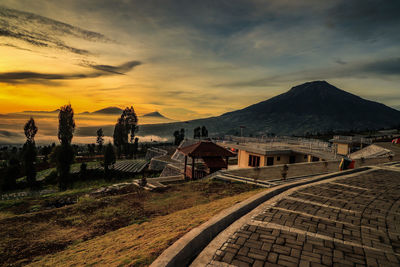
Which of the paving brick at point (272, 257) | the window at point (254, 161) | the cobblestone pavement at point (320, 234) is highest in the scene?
the cobblestone pavement at point (320, 234)

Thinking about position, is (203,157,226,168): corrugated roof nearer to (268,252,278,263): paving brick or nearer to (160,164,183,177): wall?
(160,164,183,177): wall

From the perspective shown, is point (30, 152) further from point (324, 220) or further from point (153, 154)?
point (324, 220)

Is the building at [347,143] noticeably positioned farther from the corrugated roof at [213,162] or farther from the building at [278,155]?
the corrugated roof at [213,162]

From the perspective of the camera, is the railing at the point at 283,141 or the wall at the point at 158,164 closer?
the railing at the point at 283,141

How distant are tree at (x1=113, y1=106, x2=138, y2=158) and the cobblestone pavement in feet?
204

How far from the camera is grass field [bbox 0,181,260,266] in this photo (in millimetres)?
5876

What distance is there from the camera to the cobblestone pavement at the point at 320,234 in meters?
4.49

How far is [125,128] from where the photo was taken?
68.0 meters

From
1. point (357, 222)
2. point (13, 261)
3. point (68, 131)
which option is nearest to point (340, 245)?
point (357, 222)

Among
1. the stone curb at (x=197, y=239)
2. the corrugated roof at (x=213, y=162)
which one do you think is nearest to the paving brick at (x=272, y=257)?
the stone curb at (x=197, y=239)

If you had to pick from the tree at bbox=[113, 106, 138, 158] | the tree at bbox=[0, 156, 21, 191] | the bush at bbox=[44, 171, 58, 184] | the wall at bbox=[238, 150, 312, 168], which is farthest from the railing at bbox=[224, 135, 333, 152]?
the tree at bbox=[113, 106, 138, 158]

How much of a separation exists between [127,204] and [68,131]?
52.4m

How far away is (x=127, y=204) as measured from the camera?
11914 millimetres

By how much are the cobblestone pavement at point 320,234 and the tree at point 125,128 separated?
62045mm
